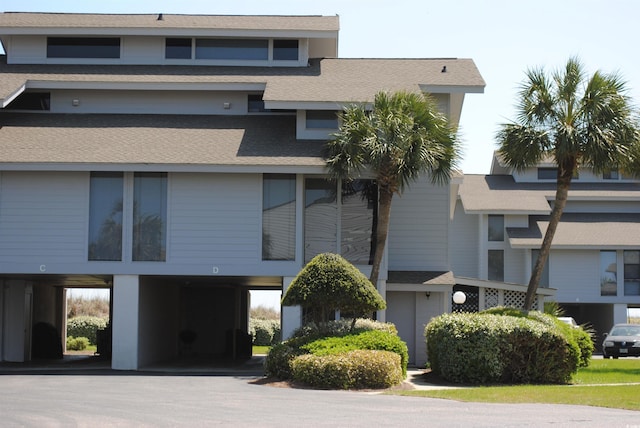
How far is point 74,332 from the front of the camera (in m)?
46.2

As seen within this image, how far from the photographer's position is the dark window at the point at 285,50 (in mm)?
32281

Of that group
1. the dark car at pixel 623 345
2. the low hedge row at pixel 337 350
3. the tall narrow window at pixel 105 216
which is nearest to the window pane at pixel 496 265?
the dark car at pixel 623 345

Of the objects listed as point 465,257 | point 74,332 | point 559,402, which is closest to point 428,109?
point 559,402

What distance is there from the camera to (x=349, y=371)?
2006 cm

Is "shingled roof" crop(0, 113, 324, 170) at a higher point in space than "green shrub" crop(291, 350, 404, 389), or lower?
higher

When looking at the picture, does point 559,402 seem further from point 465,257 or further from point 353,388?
point 465,257

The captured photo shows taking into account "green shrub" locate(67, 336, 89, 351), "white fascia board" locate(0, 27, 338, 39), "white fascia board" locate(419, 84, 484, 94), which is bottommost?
"green shrub" locate(67, 336, 89, 351)

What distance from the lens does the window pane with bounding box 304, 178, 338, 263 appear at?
2731 centimetres

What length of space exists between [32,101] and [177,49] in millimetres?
5020

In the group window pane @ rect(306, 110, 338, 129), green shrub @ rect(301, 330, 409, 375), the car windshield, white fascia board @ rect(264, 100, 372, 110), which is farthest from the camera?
the car windshield

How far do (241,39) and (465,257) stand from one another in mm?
19364

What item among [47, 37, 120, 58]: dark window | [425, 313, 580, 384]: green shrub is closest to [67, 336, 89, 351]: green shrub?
[47, 37, 120, 58]: dark window

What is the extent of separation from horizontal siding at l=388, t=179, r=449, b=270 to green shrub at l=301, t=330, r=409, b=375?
7.24 metres

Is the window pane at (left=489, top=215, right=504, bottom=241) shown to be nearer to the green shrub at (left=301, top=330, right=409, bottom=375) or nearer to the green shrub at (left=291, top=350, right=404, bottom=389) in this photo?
the green shrub at (left=301, top=330, right=409, bottom=375)
